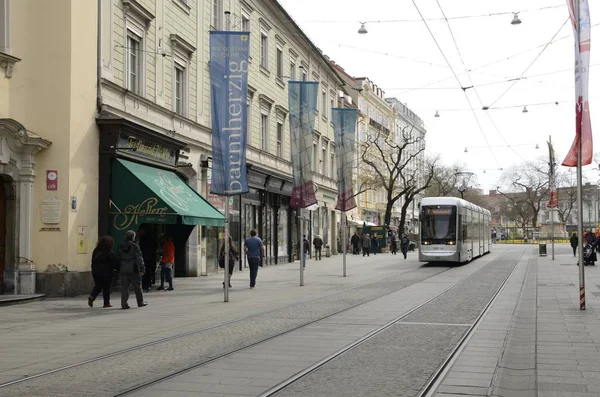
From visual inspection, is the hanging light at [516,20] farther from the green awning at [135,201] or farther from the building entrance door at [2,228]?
the building entrance door at [2,228]

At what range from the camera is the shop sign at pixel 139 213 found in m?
18.4

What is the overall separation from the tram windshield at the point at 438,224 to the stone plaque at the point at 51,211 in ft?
65.0

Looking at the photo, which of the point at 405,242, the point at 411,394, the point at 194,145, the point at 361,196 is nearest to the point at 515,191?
Result: the point at 361,196

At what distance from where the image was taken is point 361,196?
73.6 metres

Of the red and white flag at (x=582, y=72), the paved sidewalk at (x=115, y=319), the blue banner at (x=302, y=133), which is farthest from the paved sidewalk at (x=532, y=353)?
the blue banner at (x=302, y=133)

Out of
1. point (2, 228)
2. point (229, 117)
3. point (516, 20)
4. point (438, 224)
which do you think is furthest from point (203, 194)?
point (438, 224)

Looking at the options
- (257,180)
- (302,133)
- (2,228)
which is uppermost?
(302,133)

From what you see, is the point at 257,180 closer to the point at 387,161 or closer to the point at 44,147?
the point at 44,147

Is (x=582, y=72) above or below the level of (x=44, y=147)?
above

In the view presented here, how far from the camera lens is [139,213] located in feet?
60.2

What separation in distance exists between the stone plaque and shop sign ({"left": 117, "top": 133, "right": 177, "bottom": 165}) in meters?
Answer: 2.44

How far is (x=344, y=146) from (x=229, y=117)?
30.9 ft

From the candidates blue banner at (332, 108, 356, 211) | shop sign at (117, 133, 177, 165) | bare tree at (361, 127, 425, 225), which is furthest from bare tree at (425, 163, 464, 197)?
shop sign at (117, 133, 177, 165)

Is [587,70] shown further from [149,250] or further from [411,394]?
[149,250]
